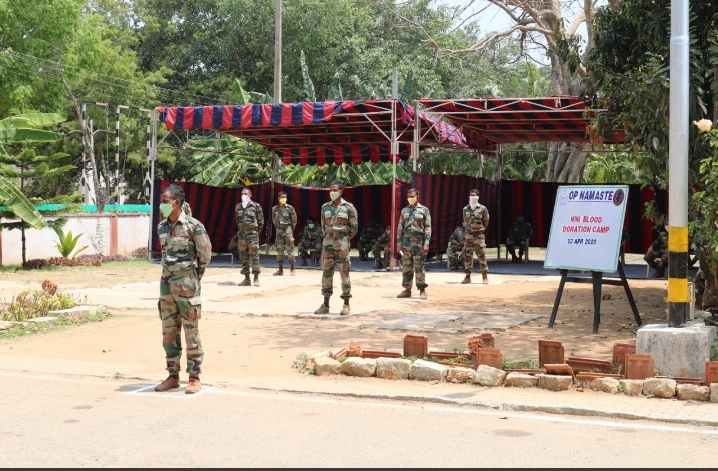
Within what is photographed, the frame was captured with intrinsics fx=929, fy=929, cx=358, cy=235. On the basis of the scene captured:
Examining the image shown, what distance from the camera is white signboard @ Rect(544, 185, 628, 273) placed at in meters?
11.9

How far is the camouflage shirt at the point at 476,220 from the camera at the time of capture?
1827cm

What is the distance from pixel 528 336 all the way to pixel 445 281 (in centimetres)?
805

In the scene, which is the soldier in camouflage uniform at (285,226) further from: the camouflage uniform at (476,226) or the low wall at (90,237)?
the low wall at (90,237)

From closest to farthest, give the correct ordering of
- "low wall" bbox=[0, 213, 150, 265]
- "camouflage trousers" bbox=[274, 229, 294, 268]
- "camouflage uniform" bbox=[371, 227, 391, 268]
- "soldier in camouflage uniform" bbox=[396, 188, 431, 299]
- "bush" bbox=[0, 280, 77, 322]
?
"bush" bbox=[0, 280, 77, 322] < "soldier in camouflage uniform" bbox=[396, 188, 431, 299] < "camouflage trousers" bbox=[274, 229, 294, 268] < "camouflage uniform" bbox=[371, 227, 391, 268] < "low wall" bbox=[0, 213, 150, 265]

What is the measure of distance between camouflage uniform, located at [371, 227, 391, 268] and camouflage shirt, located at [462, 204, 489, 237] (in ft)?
15.3

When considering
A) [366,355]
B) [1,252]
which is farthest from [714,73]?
[1,252]

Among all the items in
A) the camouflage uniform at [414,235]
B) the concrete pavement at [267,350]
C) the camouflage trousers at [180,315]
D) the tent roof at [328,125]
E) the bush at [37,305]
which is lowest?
the concrete pavement at [267,350]

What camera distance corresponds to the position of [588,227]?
40.2 ft

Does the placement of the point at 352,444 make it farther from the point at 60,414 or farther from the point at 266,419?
the point at 60,414

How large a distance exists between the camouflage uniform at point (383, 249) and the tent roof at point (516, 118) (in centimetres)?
332

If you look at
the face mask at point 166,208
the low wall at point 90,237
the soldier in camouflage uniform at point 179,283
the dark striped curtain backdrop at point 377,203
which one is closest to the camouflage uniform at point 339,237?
the soldier in camouflage uniform at point 179,283

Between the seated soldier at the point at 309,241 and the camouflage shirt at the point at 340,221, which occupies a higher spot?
the camouflage shirt at the point at 340,221

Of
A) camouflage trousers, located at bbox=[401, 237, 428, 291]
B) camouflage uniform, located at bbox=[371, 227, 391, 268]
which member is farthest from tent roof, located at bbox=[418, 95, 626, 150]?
camouflage trousers, located at bbox=[401, 237, 428, 291]

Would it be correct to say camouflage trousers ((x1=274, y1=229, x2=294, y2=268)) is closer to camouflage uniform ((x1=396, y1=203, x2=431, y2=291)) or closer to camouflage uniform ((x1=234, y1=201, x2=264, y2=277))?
camouflage uniform ((x1=234, y1=201, x2=264, y2=277))
